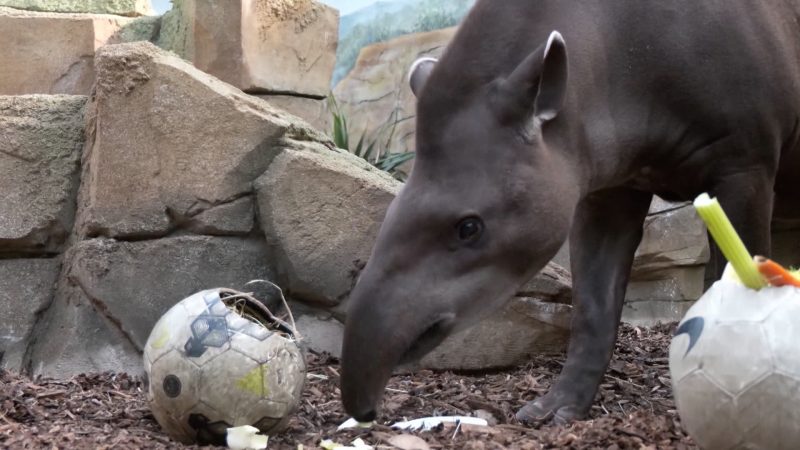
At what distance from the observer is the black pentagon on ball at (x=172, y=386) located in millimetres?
3000

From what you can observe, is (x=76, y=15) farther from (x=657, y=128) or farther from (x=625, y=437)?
(x=625, y=437)

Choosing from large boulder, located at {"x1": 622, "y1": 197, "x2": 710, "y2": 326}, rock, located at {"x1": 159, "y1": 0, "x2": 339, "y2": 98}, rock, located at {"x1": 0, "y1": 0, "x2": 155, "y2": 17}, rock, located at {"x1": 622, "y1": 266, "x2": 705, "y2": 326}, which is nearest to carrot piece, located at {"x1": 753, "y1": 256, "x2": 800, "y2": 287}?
large boulder, located at {"x1": 622, "y1": 197, "x2": 710, "y2": 326}

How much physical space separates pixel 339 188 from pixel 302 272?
399mm

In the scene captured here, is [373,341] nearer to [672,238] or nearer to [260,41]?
[672,238]

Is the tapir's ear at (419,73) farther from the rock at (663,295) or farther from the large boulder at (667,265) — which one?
the rock at (663,295)

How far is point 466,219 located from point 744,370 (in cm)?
99

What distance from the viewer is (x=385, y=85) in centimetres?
1209

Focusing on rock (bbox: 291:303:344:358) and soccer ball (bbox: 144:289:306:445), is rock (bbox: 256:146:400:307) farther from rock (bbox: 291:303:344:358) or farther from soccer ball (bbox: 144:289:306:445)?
soccer ball (bbox: 144:289:306:445)

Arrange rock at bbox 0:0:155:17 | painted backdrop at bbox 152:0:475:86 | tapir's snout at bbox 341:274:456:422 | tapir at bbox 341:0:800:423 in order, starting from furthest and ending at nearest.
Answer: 1. painted backdrop at bbox 152:0:475:86
2. rock at bbox 0:0:155:17
3. tapir at bbox 341:0:800:423
4. tapir's snout at bbox 341:274:456:422

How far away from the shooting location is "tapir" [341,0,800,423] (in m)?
3.02

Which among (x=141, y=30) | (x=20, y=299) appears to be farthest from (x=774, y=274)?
(x=141, y=30)

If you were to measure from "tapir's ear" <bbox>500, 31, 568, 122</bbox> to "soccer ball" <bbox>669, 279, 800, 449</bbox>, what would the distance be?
899 millimetres

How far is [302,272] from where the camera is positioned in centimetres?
453

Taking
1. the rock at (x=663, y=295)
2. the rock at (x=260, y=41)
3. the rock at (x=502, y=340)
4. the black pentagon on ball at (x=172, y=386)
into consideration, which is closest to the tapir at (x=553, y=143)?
the black pentagon on ball at (x=172, y=386)
